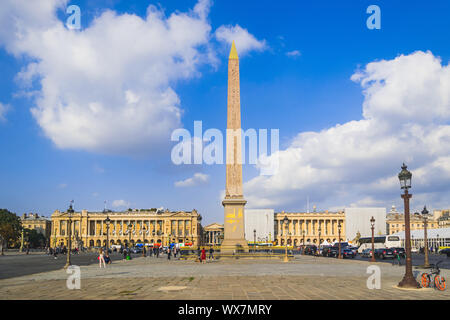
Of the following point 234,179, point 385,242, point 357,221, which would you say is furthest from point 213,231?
point 234,179

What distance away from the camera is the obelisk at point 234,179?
41.0 m

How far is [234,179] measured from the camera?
4162 cm

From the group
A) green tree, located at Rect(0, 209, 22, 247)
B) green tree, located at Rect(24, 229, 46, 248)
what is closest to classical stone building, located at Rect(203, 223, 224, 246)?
green tree, located at Rect(24, 229, 46, 248)

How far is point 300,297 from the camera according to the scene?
13461mm

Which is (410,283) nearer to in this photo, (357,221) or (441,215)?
(357,221)

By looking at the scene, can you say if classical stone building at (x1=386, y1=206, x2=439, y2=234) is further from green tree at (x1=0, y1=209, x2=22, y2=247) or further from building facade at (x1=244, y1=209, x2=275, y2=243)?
green tree at (x1=0, y1=209, x2=22, y2=247)

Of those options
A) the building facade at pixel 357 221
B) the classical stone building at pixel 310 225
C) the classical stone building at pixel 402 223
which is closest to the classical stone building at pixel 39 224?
the classical stone building at pixel 310 225

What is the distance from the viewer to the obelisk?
135ft

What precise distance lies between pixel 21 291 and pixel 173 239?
15632 cm

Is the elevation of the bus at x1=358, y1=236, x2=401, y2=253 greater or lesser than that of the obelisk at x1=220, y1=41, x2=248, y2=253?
lesser

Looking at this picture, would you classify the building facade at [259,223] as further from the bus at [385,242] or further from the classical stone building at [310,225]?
the bus at [385,242]

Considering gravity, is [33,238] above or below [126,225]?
below
